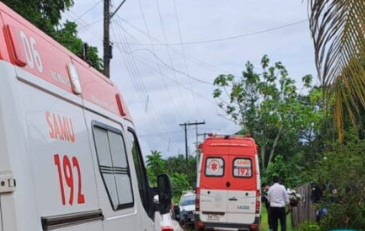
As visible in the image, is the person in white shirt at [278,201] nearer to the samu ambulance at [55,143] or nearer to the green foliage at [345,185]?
the green foliage at [345,185]

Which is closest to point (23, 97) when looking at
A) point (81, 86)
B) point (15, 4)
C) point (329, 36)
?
point (81, 86)

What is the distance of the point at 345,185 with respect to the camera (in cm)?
1235

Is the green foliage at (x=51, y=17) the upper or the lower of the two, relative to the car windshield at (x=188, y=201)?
upper

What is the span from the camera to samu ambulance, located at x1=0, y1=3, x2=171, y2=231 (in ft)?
8.96

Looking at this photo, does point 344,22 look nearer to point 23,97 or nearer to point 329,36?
point 329,36

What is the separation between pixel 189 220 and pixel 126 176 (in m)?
16.6

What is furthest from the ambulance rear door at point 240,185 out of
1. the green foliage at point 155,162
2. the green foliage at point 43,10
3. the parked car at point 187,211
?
the green foliage at point 155,162

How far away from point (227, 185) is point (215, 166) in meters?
0.63

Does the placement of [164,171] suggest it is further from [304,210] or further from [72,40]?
[72,40]

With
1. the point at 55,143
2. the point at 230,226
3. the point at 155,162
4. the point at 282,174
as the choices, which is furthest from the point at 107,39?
the point at 282,174

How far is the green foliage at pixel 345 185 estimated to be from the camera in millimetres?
12023

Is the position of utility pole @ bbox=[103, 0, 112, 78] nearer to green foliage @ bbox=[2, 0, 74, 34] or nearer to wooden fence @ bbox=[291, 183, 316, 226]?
green foliage @ bbox=[2, 0, 74, 34]

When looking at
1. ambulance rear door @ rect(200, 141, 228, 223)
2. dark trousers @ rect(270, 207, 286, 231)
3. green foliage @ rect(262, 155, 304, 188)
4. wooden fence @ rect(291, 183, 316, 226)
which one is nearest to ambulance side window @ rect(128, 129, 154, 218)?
dark trousers @ rect(270, 207, 286, 231)

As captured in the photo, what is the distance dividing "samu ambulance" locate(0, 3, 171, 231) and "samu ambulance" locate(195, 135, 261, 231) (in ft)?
37.1
